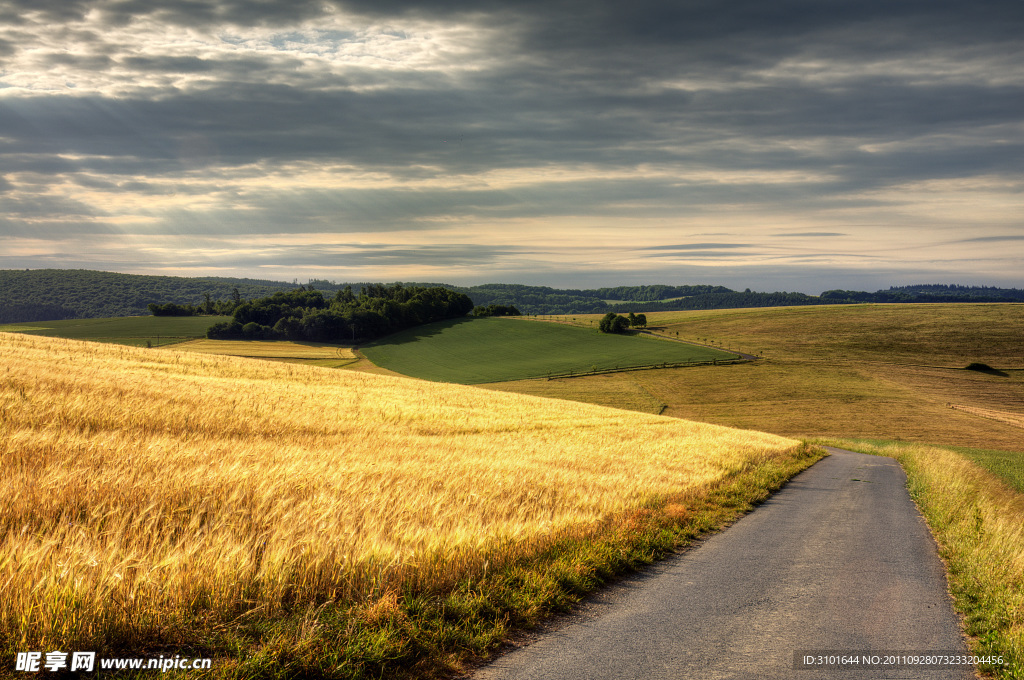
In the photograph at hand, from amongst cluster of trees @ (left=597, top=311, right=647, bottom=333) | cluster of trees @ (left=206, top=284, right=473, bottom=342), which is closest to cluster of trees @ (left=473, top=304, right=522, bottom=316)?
cluster of trees @ (left=206, top=284, right=473, bottom=342)

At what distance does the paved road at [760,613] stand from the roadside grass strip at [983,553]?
261mm

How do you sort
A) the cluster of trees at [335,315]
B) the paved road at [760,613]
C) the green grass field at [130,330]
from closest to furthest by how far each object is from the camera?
the paved road at [760,613] → the green grass field at [130,330] → the cluster of trees at [335,315]

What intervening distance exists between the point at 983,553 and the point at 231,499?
11480 millimetres

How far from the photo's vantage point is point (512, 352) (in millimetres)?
104000

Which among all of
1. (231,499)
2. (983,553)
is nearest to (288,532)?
(231,499)

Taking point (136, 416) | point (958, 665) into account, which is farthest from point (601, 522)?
point (136, 416)

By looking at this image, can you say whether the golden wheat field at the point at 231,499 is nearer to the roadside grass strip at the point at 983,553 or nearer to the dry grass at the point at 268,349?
the roadside grass strip at the point at 983,553

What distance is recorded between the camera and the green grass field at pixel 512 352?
88562 mm

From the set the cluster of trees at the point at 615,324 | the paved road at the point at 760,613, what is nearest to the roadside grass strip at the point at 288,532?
the paved road at the point at 760,613

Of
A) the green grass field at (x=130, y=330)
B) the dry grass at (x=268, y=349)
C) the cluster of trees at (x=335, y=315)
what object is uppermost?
the cluster of trees at (x=335, y=315)

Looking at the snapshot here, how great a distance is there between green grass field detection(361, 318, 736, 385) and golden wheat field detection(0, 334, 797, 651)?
6651 centimetres

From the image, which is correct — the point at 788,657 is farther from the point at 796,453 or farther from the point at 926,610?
the point at 796,453

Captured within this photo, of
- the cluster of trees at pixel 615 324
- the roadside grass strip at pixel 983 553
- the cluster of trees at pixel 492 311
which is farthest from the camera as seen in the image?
the cluster of trees at pixel 492 311

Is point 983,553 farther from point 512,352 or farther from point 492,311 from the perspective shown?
point 492,311
